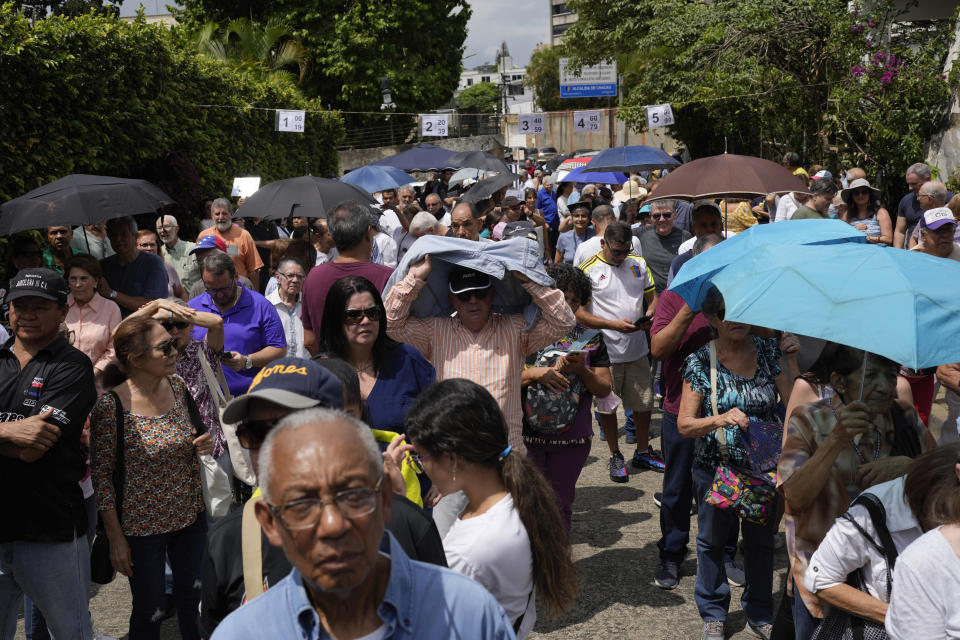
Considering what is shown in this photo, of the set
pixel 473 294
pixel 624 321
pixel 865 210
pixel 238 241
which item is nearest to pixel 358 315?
pixel 473 294

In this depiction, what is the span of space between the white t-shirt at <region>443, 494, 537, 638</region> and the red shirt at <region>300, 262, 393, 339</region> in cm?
255

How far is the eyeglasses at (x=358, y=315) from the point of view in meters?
3.97

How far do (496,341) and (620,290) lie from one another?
2.95 meters

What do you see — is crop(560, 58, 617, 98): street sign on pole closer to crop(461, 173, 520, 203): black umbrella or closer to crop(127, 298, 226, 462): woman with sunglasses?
crop(461, 173, 520, 203): black umbrella

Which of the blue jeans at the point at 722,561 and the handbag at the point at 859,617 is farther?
the blue jeans at the point at 722,561

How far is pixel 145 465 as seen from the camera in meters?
3.92

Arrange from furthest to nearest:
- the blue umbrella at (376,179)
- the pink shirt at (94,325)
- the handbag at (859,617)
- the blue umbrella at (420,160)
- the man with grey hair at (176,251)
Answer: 1. the blue umbrella at (420,160)
2. the blue umbrella at (376,179)
3. the man with grey hair at (176,251)
4. the pink shirt at (94,325)
5. the handbag at (859,617)

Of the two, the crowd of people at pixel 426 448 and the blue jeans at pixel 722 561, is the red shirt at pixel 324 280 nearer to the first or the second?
the crowd of people at pixel 426 448

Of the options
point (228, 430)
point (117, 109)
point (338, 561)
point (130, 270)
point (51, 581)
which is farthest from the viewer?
point (117, 109)

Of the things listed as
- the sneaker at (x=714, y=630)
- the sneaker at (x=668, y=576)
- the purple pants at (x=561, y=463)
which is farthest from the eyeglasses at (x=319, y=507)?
the sneaker at (x=668, y=576)

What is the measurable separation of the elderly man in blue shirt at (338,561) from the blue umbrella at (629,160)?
1177cm

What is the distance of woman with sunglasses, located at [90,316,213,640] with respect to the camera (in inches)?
152

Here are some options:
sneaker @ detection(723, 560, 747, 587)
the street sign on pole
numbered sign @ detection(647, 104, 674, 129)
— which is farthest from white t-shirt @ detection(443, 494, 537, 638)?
the street sign on pole

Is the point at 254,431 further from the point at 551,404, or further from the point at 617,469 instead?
the point at 617,469
